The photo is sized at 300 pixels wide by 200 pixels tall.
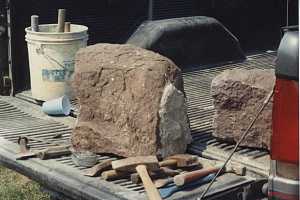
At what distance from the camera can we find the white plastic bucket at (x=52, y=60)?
5.62m

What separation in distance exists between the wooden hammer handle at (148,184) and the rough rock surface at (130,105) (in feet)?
1.32

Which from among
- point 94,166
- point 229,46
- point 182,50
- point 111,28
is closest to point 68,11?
point 111,28

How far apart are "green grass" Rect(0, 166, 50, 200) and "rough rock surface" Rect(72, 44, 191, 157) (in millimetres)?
840

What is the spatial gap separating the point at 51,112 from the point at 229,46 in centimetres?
192

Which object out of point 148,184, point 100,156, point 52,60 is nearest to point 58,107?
point 52,60

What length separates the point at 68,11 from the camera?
6023mm

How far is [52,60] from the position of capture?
5.71 meters

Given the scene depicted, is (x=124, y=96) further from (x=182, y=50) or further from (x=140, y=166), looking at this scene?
(x=182, y=50)

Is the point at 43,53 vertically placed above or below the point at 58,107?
above

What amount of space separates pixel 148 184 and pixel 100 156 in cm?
76

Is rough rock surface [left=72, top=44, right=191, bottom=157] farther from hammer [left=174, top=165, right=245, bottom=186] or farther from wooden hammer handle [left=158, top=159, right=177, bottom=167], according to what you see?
hammer [left=174, top=165, right=245, bottom=186]

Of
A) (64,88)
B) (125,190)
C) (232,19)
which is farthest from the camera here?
(232,19)

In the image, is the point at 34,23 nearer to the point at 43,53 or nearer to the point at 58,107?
the point at 43,53

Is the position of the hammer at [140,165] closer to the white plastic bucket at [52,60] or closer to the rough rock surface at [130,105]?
the rough rock surface at [130,105]
